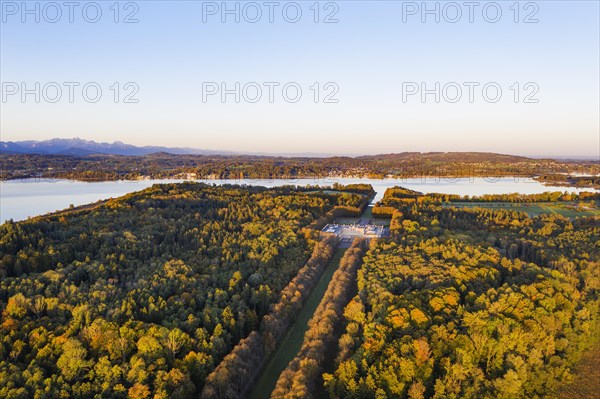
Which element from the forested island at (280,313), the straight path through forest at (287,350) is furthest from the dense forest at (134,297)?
the straight path through forest at (287,350)

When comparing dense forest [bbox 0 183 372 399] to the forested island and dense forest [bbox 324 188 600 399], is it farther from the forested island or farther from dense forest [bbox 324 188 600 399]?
dense forest [bbox 324 188 600 399]

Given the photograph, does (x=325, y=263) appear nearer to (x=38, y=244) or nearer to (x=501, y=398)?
(x=501, y=398)

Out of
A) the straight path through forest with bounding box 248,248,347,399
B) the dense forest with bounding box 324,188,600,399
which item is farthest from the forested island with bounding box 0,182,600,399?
the straight path through forest with bounding box 248,248,347,399

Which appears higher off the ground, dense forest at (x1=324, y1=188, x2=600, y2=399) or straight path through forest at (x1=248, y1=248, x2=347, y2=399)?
dense forest at (x1=324, y1=188, x2=600, y2=399)

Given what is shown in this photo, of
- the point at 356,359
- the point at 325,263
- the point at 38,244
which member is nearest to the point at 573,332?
the point at 356,359

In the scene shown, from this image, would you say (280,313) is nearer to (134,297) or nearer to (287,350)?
(287,350)
